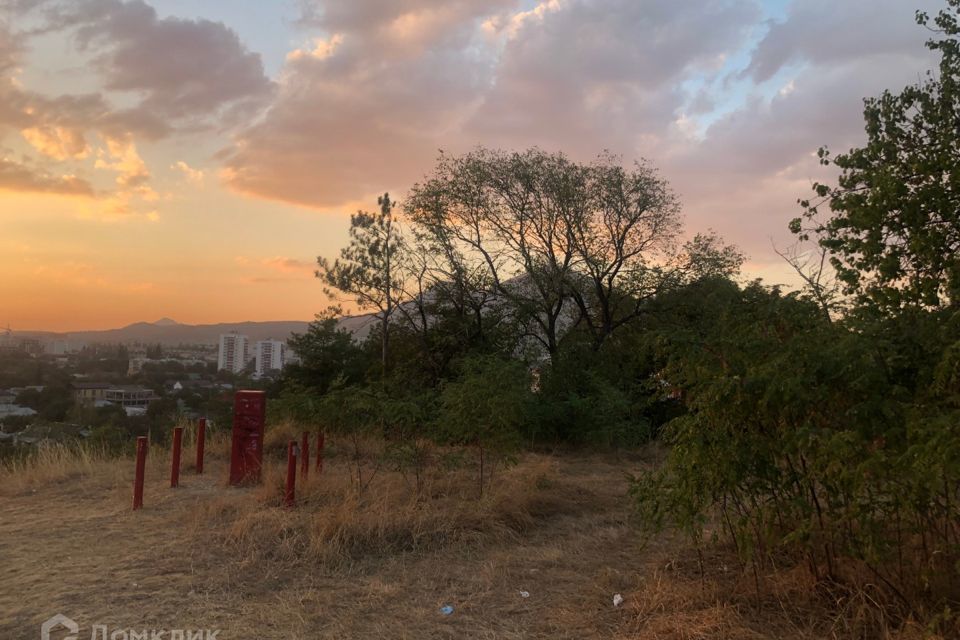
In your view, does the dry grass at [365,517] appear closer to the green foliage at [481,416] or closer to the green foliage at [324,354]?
the green foliage at [481,416]

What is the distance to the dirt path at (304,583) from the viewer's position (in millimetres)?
4195

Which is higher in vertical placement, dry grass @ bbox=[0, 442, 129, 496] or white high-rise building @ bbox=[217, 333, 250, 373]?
white high-rise building @ bbox=[217, 333, 250, 373]

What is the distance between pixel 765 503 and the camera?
4176 millimetres

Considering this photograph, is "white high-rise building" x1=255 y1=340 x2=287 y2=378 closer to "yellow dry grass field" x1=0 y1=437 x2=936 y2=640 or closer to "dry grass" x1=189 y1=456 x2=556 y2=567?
"dry grass" x1=189 y1=456 x2=556 y2=567

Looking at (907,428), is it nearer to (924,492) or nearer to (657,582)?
(924,492)

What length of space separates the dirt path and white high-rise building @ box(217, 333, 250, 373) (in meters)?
32.7

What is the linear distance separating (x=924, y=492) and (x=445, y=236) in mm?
15953

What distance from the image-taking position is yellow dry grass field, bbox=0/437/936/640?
4.15 meters

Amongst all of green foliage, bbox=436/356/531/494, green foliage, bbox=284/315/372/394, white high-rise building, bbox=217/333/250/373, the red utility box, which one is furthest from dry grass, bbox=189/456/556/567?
white high-rise building, bbox=217/333/250/373

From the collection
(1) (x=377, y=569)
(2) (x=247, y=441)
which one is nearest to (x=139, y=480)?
(2) (x=247, y=441)

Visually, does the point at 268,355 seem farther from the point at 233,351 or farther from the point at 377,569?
the point at 377,569
